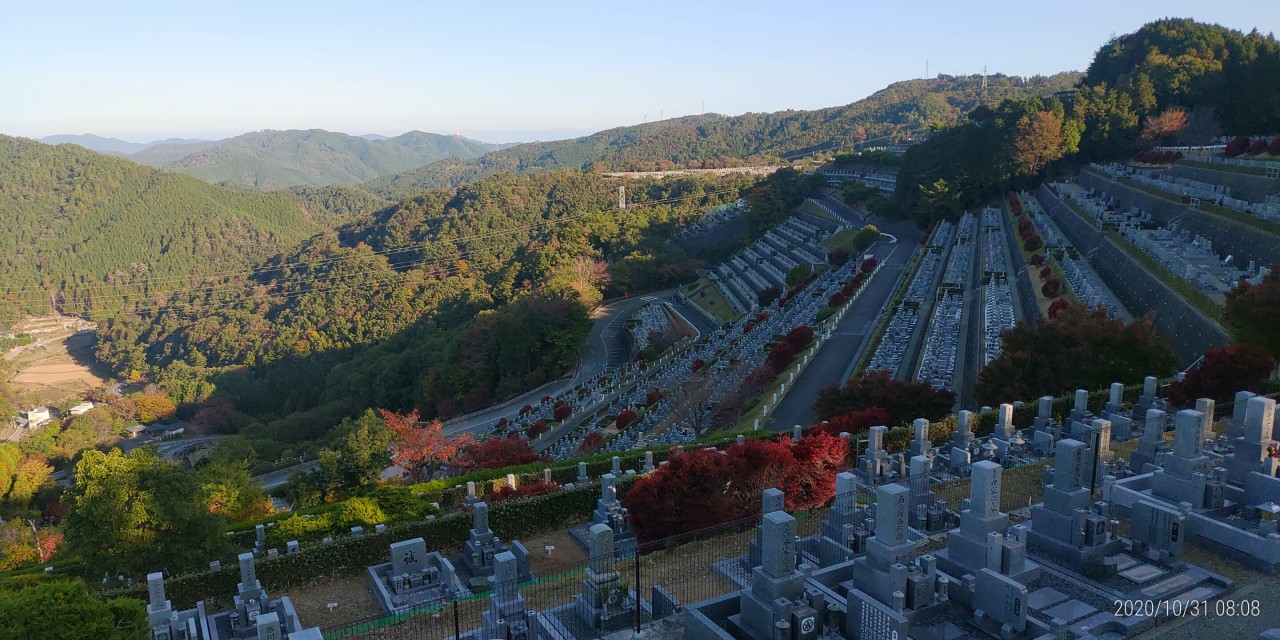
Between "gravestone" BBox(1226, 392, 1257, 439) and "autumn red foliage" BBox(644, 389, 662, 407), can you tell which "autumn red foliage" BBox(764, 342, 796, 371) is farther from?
"gravestone" BBox(1226, 392, 1257, 439)

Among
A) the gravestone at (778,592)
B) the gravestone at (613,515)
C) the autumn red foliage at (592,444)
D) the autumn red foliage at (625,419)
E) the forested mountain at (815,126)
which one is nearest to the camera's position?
the gravestone at (778,592)

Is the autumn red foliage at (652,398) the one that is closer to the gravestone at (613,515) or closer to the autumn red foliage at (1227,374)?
the gravestone at (613,515)

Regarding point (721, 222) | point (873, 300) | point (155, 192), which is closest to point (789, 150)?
point (721, 222)

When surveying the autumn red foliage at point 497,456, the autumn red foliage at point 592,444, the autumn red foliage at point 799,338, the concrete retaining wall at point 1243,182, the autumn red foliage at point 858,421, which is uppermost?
the concrete retaining wall at point 1243,182

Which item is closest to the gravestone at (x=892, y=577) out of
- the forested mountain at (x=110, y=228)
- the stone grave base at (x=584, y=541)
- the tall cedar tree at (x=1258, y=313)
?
the stone grave base at (x=584, y=541)

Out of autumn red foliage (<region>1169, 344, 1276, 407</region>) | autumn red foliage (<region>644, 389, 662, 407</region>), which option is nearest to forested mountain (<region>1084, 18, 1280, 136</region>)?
autumn red foliage (<region>1169, 344, 1276, 407</region>)

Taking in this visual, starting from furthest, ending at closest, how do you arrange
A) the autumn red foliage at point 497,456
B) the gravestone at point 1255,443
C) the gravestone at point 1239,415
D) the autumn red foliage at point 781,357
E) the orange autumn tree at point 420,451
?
the autumn red foliage at point 781,357 < the orange autumn tree at point 420,451 < the autumn red foliage at point 497,456 < the gravestone at point 1239,415 < the gravestone at point 1255,443

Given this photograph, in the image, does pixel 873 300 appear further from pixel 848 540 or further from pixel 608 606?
pixel 608 606

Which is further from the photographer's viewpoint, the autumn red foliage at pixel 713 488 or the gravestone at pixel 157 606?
the autumn red foliage at pixel 713 488

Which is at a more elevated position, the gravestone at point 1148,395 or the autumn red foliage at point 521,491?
the gravestone at point 1148,395
